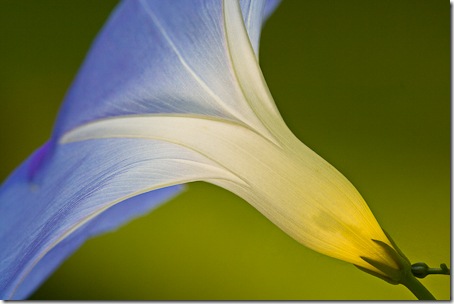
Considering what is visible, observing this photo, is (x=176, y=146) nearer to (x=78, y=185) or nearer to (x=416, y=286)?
(x=78, y=185)

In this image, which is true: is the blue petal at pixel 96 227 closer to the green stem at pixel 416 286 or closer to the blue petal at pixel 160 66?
the blue petal at pixel 160 66

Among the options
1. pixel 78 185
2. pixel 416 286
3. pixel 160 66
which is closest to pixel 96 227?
pixel 78 185

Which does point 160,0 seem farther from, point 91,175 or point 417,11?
point 417,11

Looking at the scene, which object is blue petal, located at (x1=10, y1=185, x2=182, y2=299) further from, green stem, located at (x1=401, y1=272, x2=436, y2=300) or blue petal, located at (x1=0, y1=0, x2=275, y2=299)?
green stem, located at (x1=401, y1=272, x2=436, y2=300)

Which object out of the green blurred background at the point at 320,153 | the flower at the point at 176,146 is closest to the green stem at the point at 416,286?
the flower at the point at 176,146

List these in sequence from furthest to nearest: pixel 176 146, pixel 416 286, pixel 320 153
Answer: pixel 320 153, pixel 176 146, pixel 416 286

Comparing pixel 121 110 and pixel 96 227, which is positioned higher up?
pixel 121 110
